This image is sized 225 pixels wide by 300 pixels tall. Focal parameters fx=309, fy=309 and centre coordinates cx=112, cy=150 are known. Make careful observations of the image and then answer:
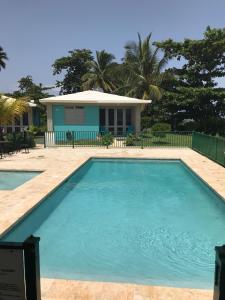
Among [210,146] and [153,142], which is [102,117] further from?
[210,146]

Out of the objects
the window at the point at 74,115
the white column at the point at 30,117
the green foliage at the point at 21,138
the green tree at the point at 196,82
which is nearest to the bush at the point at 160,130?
the window at the point at 74,115

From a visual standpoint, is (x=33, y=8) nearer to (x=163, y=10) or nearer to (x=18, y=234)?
(x=163, y=10)

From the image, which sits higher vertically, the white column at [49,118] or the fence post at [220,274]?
the white column at [49,118]

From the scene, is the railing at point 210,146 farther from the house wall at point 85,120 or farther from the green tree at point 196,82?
the green tree at point 196,82

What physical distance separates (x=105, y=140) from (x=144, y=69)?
47.8 ft

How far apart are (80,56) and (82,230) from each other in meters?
42.7

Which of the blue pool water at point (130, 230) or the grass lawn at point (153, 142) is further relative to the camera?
the grass lawn at point (153, 142)

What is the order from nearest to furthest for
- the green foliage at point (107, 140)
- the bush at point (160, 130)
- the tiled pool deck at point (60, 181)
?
the tiled pool deck at point (60, 181)
the green foliage at point (107, 140)
the bush at point (160, 130)

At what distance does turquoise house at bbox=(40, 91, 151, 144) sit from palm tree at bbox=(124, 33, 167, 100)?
24.2ft

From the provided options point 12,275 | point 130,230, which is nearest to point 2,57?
point 130,230

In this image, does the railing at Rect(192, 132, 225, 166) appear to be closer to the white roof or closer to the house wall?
the white roof

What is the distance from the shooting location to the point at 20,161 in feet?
49.2

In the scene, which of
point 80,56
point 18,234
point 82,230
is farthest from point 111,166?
point 80,56

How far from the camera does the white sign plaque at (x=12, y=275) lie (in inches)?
103
